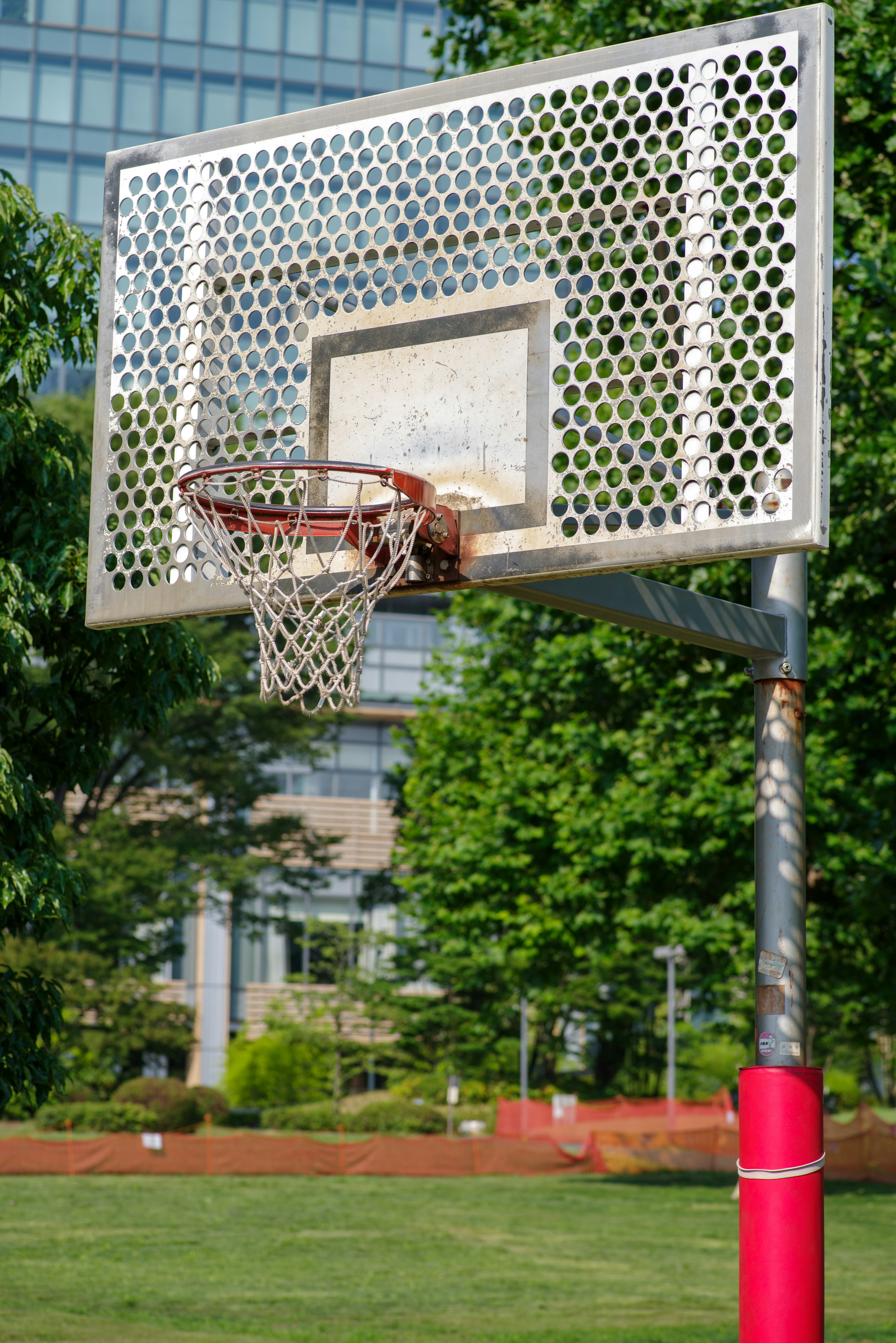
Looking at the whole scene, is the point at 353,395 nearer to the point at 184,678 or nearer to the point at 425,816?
the point at 184,678

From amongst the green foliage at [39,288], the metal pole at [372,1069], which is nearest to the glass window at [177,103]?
the metal pole at [372,1069]

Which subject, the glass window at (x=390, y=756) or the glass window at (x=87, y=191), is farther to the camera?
the glass window at (x=87, y=191)

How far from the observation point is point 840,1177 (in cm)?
2942

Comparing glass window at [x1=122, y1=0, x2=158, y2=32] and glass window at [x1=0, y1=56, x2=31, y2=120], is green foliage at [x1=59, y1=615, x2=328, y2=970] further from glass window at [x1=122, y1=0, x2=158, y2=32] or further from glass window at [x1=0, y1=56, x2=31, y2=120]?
glass window at [x1=122, y1=0, x2=158, y2=32]

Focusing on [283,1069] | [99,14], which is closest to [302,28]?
[99,14]

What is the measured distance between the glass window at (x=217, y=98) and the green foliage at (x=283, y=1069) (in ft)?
150

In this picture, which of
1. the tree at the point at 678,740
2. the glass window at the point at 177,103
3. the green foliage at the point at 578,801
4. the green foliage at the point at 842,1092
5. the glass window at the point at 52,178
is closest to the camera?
the tree at the point at 678,740

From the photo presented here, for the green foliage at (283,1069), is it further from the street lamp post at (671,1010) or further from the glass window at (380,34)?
the glass window at (380,34)

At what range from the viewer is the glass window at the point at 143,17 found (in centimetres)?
7556

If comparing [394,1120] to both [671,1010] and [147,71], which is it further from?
[147,71]

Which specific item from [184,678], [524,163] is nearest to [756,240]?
[524,163]

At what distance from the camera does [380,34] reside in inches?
3103

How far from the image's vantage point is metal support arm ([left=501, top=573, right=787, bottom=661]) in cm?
666

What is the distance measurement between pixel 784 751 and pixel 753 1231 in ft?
7.18
